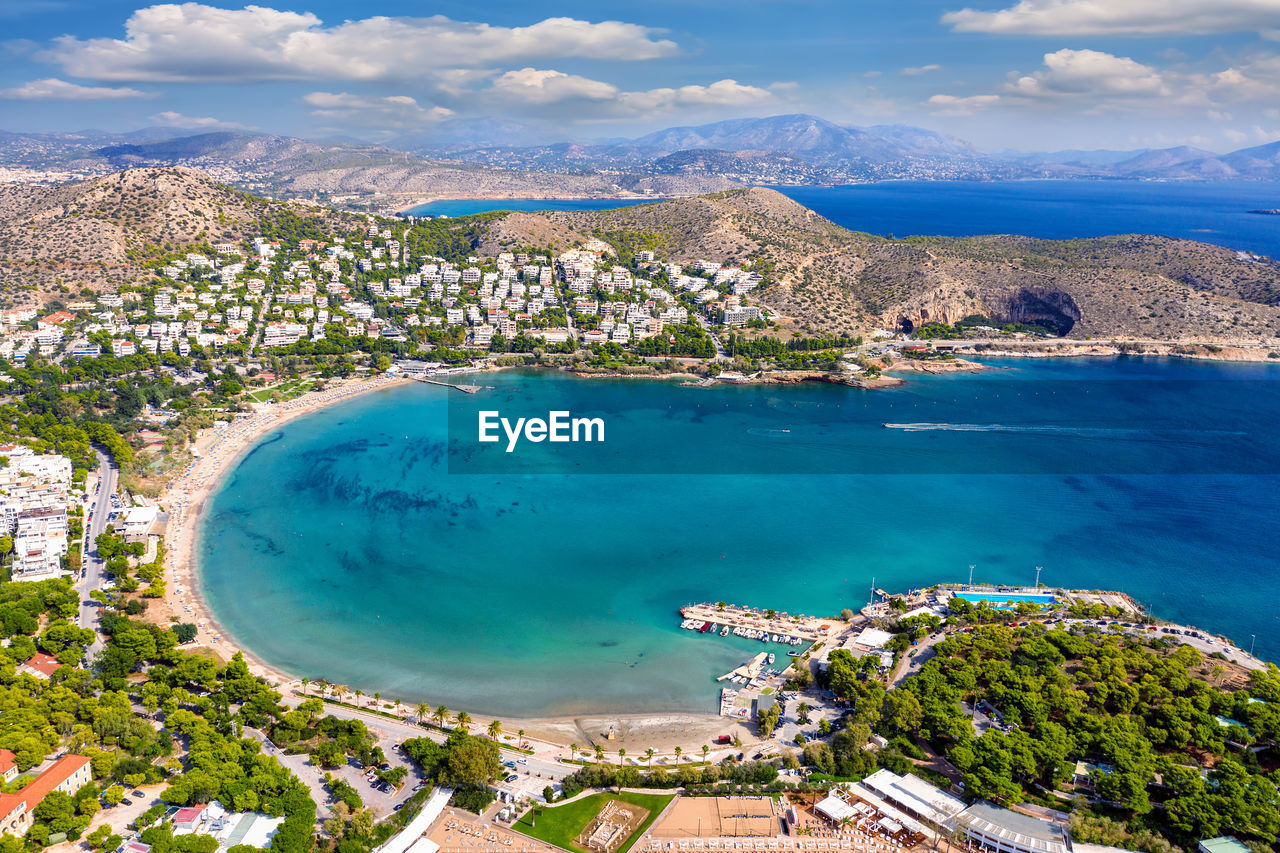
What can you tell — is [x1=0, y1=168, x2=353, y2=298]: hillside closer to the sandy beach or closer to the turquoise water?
the sandy beach

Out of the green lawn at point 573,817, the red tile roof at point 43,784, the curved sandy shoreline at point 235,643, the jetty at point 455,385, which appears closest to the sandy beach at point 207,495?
the curved sandy shoreline at point 235,643

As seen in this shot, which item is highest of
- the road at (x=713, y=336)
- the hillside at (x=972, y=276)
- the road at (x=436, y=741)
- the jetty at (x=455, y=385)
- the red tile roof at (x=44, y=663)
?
the hillside at (x=972, y=276)

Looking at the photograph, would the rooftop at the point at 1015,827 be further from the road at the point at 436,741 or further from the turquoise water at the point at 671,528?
the road at the point at 436,741

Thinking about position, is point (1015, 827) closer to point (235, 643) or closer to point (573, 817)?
point (573, 817)

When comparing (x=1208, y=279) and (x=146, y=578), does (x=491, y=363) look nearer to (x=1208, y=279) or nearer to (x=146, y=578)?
(x=146, y=578)

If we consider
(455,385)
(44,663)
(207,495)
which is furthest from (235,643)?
(455,385)

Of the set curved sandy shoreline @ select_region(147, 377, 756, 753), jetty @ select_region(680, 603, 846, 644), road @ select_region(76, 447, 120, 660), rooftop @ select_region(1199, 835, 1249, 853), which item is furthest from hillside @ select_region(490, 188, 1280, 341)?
rooftop @ select_region(1199, 835, 1249, 853)
